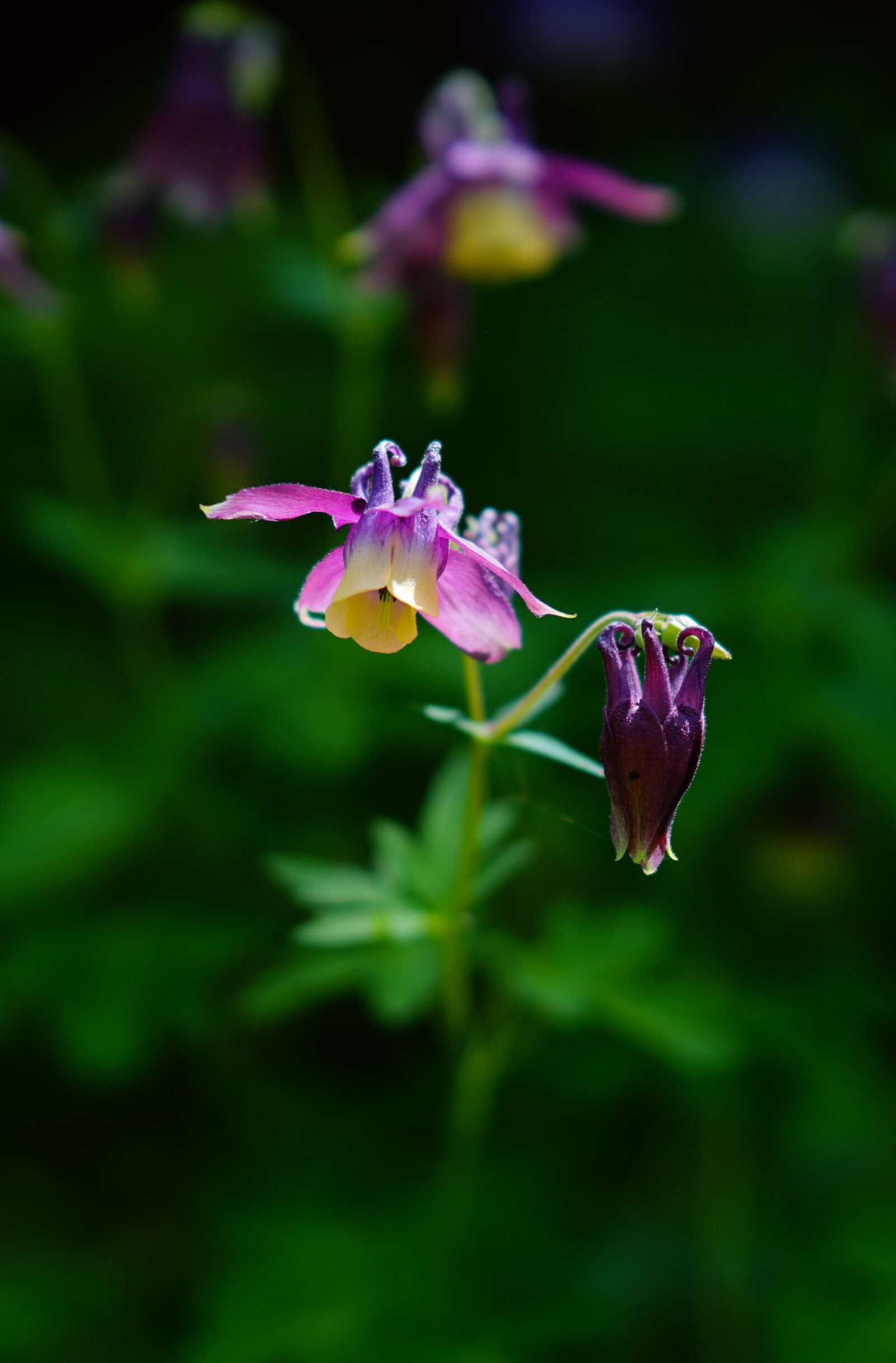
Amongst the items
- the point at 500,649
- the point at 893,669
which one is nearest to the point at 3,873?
the point at 500,649

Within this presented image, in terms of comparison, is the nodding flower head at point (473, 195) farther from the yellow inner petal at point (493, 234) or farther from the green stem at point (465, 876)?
the green stem at point (465, 876)

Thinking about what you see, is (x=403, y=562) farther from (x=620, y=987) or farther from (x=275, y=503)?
(x=620, y=987)

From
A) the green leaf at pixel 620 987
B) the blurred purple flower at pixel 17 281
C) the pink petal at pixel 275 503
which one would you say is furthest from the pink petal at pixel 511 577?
the blurred purple flower at pixel 17 281

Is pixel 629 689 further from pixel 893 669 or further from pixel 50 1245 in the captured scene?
pixel 50 1245

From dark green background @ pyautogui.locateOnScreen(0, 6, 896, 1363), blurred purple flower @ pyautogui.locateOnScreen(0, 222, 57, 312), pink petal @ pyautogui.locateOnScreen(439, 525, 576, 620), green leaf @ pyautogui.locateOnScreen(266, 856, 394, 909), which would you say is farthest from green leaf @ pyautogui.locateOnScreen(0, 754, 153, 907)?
pink petal @ pyautogui.locateOnScreen(439, 525, 576, 620)

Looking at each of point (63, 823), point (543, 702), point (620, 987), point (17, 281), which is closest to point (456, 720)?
point (543, 702)
